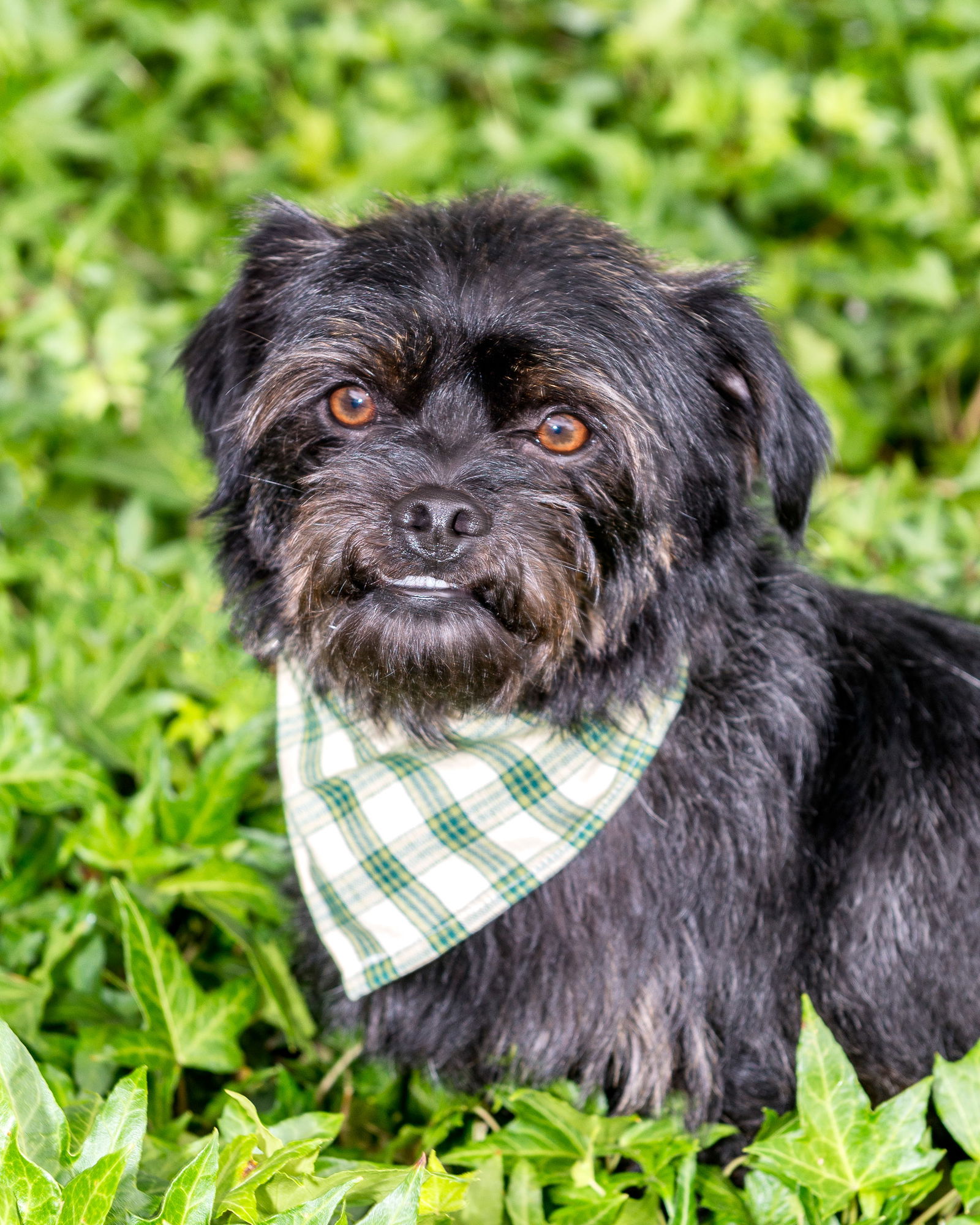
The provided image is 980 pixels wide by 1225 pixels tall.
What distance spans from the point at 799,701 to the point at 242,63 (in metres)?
4.01

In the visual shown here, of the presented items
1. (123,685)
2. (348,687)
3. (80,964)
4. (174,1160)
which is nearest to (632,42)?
(123,685)

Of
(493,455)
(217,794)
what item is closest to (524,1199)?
(217,794)

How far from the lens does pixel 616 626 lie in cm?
250

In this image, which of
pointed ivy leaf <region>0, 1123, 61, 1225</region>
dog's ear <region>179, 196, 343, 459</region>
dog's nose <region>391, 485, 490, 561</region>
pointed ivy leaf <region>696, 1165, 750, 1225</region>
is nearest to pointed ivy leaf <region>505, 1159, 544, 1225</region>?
pointed ivy leaf <region>696, 1165, 750, 1225</region>

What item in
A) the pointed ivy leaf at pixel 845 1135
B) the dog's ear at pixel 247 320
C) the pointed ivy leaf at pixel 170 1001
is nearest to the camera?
the pointed ivy leaf at pixel 845 1135

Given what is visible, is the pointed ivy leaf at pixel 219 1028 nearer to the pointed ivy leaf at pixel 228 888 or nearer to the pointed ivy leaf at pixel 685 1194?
the pointed ivy leaf at pixel 228 888

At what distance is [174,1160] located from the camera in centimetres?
249

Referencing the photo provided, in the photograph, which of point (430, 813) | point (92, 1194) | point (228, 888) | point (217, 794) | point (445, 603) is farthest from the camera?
Result: point (217, 794)

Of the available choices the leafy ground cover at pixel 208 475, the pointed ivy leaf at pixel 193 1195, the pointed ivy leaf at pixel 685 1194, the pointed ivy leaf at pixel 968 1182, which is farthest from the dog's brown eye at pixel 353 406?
the pointed ivy leaf at pixel 968 1182

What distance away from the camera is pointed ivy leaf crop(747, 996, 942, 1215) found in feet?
7.90

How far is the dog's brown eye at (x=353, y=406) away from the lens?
2494 mm

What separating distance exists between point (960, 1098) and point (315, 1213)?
128cm

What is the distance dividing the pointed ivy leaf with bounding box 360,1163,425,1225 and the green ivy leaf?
A: 42 cm

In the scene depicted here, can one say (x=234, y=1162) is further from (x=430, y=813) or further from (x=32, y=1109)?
(x=430, y=813)
